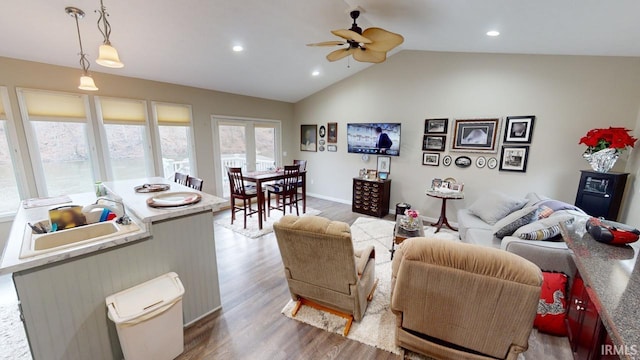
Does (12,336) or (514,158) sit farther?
(514,158)

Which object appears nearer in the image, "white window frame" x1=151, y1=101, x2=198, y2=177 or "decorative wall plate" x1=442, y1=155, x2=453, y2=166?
"white window frame" x1=151, y1=101, x2=198, y2=177

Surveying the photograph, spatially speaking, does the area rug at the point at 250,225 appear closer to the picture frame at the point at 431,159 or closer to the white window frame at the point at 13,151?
the white window frame at the point at 13,151

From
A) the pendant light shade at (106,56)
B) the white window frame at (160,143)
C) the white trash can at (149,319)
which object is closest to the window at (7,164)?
the white window frame at (160,143)

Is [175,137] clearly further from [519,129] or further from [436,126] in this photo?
[519,129]

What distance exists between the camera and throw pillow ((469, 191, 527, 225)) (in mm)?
3011

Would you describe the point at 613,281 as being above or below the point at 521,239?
above

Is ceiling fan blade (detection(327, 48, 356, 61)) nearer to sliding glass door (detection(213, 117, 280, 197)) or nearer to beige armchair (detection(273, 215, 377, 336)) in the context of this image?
beige armchair (detection(273, 215, 377, 336))

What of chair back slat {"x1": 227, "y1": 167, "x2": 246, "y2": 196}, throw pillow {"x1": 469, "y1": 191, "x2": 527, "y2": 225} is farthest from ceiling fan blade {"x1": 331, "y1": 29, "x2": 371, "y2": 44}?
throw pillow {"x1": 469, "y1": 191, "x2": 527, "y2": 225}

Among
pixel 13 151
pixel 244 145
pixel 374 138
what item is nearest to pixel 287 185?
pixel 244 145

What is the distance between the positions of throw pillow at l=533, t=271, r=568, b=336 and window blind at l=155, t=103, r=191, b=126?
5305mm

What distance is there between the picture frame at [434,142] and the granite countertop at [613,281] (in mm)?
2664

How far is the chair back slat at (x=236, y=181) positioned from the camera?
3.92 meters

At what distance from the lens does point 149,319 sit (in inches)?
57.8

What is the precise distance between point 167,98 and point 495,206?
213 inches
